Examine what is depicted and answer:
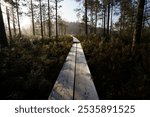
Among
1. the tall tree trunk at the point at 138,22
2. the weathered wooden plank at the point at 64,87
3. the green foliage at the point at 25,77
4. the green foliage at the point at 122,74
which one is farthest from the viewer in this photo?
the tall tree trunk at the point at 138,22

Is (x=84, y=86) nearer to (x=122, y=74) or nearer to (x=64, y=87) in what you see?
(x=64, y=87)

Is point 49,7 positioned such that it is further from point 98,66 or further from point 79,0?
point 98,66

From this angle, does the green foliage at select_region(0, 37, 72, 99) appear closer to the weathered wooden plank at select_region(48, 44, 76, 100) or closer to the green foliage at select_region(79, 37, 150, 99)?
the weathered wooden plank at select_region(48, 44, 76, 100)

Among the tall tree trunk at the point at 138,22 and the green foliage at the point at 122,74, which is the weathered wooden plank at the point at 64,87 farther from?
Answer: the tall tree trunk at the point at 138,22

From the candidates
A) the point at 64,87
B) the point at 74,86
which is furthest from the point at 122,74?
the point at 64,87

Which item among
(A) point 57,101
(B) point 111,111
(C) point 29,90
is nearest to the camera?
(B) point 111,111

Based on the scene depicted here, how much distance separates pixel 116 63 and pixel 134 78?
1.76m

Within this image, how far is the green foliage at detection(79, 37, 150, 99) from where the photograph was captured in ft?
19.5

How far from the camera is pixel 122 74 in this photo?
7.59m

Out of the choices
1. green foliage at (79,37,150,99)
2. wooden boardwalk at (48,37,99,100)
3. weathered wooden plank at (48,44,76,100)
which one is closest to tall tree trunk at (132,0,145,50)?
green foliage at (79,37,150,99)

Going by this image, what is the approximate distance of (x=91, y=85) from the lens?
6.26 m

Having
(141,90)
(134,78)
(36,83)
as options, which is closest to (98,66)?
(134,78)

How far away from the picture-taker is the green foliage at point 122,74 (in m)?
5.94

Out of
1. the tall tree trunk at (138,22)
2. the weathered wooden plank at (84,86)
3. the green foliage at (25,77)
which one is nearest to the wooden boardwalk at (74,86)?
the weathered wooden plank at (84,86)
